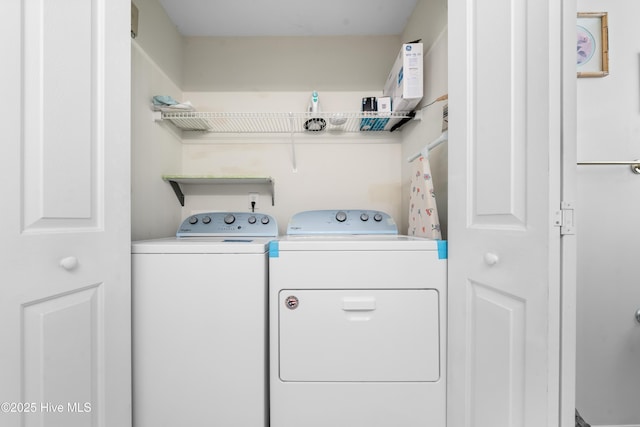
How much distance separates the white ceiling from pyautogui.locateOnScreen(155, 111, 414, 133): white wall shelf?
0.65m

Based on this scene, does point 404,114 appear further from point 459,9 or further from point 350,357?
point 350,357

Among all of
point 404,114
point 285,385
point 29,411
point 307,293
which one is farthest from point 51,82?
point 404,114

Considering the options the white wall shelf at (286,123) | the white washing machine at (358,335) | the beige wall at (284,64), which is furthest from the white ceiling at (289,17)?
the white washing machine at (358,335)

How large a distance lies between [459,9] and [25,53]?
1.39 m

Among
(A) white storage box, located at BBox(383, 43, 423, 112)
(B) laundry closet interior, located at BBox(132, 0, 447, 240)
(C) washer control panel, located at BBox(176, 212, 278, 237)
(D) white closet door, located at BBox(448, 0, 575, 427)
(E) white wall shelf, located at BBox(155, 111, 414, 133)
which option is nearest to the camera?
(D) white closet door, located at BBox(448, 0, 575, 427)

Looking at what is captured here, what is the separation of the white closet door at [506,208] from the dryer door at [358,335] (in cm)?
13

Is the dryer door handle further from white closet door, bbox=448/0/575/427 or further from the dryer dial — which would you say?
the dryer dial

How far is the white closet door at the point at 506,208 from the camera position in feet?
2.29

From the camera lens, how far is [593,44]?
121cm

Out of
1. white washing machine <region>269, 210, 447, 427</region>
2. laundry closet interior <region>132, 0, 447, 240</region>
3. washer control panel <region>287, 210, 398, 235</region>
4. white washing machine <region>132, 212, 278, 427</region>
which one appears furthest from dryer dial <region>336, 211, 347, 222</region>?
white washing machine <region>132, 212, 278, 427</region>

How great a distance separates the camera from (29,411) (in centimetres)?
75

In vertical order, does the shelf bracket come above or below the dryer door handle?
above

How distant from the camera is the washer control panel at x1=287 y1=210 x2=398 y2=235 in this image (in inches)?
68.0

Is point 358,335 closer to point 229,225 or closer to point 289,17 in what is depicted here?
point 229,225
